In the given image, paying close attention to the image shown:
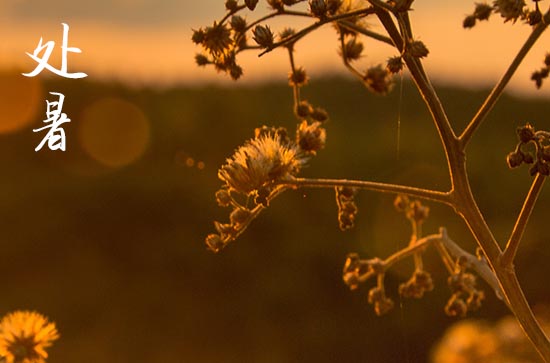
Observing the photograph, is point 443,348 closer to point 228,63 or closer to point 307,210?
point 228,63

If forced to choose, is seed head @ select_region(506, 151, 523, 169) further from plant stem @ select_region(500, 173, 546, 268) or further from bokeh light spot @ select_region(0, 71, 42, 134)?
bokeh light spot @ select_region(0, 71, 42, 134)

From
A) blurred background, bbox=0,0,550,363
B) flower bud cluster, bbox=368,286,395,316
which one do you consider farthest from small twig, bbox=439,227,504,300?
blurred background, bbox=0,0,550,363

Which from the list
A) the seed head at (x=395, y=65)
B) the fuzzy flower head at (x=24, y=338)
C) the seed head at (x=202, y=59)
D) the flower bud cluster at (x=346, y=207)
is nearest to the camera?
the seed head at (x=395, y=65)

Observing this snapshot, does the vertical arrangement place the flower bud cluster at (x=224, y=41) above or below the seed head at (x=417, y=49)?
above

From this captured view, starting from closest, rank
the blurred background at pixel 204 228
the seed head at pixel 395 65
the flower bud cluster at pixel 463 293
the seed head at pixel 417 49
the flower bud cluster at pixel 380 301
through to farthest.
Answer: the seed head at pixel 417 49 → the seed head at pixel 395 65 → the flower bud cluster at pixel 463 293 → the flower bud cluster at pixel 380 301 → the blurred background at pixel 204 228

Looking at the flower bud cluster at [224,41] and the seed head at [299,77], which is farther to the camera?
the seed head at [299,77]

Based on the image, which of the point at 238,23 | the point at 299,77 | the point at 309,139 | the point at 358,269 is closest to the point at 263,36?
the point at 238,23

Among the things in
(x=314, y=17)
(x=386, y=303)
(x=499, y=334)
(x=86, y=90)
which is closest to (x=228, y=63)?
(x=314, y=17)

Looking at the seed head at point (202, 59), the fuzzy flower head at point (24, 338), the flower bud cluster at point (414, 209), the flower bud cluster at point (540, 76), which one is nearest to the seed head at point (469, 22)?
the flower bud cluster at point (540, 76)

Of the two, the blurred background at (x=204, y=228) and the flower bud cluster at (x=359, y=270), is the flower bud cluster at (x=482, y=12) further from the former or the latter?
the blurred background at (x=204, y=228)
